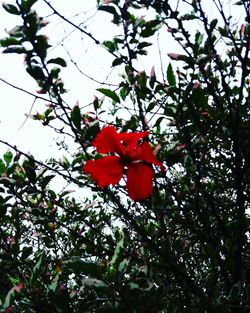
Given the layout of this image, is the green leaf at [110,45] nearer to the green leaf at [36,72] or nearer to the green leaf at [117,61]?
the green leaf at [117,61]

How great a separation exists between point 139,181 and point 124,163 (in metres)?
0.13

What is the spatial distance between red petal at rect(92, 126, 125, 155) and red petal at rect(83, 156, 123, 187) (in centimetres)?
5

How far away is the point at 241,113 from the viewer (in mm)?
2297

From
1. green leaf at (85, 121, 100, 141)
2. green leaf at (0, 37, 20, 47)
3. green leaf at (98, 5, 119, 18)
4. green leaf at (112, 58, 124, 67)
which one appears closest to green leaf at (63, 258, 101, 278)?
green leaf at (85, 121, 100, 141)

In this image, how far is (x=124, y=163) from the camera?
1.45m

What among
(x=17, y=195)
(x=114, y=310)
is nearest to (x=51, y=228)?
(x=17, y=195)

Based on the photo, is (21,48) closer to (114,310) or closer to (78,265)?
(78,265)

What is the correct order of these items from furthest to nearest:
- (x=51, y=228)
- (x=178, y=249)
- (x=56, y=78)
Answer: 1. (x=51, y=228)
2. (x=178, y=249)
3. (x=56, y=78)

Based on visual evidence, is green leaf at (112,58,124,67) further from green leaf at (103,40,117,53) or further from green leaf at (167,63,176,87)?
green leaf at (167,63,176,87)

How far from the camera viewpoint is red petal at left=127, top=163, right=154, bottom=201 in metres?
1.29

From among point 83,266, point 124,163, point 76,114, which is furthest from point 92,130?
point 83,266

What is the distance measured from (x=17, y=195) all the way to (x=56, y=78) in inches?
28.5

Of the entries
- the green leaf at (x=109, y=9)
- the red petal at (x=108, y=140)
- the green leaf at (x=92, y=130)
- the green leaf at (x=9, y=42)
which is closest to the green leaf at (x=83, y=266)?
the red petal at (x=108, y=140)

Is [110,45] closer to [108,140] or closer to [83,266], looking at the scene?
[108,140]
